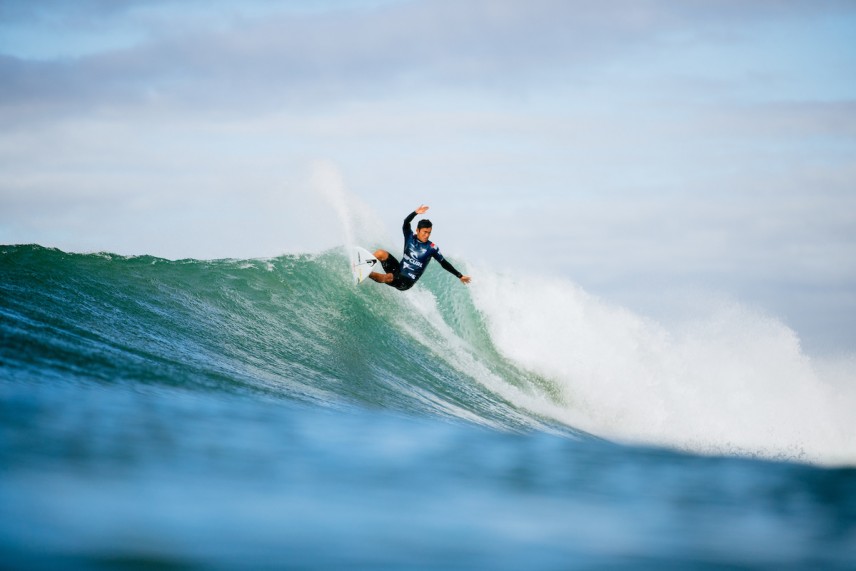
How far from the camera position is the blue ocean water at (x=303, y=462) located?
341 cm

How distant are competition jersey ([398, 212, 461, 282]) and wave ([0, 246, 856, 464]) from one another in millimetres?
1073

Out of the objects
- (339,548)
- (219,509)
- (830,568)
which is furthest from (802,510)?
(219,509)

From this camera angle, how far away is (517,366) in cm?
1301

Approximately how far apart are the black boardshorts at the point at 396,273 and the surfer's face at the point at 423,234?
649 millimetres

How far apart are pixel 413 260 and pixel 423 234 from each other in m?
0.47

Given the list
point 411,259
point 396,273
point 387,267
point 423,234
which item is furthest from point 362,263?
point 423,234

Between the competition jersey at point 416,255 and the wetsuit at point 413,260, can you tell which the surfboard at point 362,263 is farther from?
the competition jersey at point 416,255

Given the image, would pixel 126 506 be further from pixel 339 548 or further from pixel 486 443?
pixel 486 443

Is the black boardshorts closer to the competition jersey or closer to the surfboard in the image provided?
the competition jersey

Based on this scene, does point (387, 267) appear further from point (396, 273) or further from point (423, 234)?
point (423, 234)

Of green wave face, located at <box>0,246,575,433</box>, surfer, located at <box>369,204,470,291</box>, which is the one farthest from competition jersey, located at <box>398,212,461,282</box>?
green wave face, located at <box>0,246,575,433</box>

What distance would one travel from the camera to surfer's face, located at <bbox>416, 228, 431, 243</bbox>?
10.9 m

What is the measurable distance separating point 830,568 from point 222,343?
691 cm

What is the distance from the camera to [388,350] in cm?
1112
